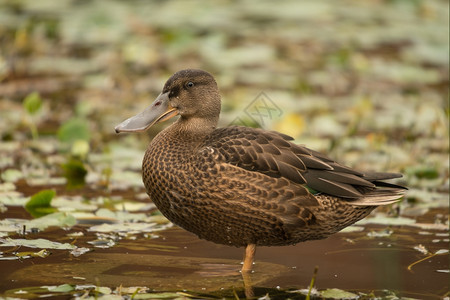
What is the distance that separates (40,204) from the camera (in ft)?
19.2

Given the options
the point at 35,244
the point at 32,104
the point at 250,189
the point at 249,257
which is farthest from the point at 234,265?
the point at 32,104

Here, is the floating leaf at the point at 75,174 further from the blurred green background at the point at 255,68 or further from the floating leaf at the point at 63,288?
the floating leaf at the point at 63,288

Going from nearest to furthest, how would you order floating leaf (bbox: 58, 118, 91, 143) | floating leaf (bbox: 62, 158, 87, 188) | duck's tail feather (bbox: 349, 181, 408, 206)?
duck's tail feather (bbox: 349, 181, 408, 206) < floating leaf (bbox: 62, 158, 87, 188) < floating leaf (bbox: 58, 118, 91, 143)

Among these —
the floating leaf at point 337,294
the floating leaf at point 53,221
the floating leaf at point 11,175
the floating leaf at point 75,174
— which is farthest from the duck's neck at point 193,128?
the floating leaf at point 11,175

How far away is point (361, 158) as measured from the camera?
7.89m

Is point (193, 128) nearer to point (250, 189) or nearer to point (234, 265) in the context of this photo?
point (250, 189)

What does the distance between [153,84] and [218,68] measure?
1.02 metres

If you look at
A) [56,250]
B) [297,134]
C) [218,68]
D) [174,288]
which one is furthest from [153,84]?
[174,288]

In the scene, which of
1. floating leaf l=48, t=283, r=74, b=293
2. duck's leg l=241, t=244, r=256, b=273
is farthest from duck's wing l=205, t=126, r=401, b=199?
floating leaf l=48, t=283, r=74, b=293

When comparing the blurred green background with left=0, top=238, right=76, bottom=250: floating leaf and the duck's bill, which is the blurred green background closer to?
the duck's bill

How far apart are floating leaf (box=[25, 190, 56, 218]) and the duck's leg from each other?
1499 mm

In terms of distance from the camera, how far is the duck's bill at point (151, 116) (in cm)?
540

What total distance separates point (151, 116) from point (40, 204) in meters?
1.09

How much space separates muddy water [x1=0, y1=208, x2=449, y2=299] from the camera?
4.75 metres
